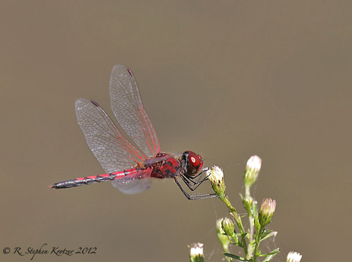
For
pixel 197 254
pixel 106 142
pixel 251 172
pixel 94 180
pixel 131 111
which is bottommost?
pixel 197 254

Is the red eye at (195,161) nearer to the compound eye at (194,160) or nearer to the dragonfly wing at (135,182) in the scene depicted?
the compound eye at (194,160)

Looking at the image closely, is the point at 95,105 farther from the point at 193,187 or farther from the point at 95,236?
the point at 95,236

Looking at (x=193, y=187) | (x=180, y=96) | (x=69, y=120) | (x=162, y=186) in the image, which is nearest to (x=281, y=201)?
(x=162, y=186)

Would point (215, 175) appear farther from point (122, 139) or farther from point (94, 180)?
point (94, 180)

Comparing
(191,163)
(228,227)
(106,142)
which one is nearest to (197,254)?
(228,227)

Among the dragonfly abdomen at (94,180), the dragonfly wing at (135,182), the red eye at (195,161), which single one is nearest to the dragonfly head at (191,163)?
the red eye at (195,161)

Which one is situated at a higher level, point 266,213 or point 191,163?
point 191,163
